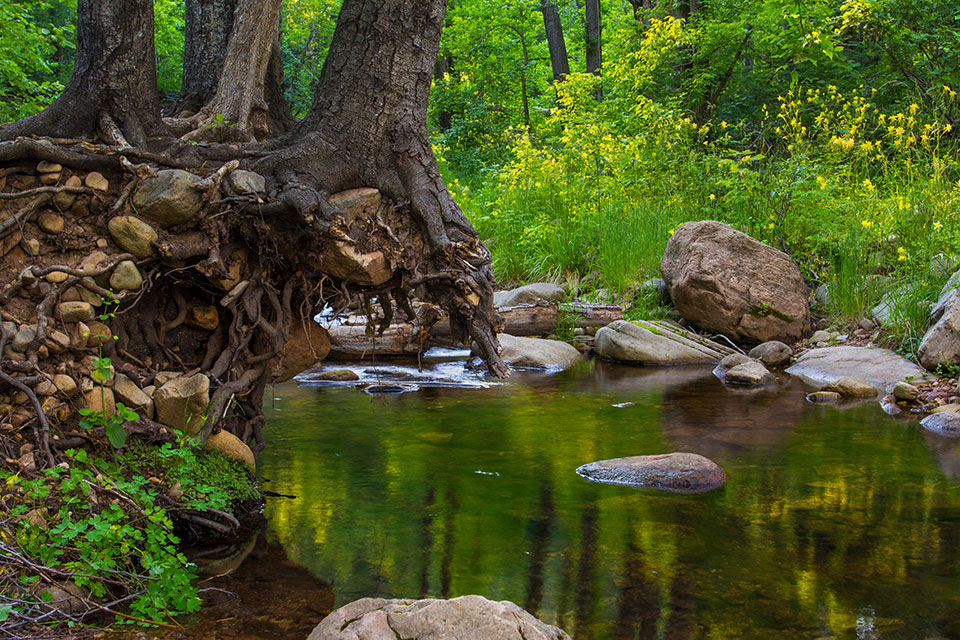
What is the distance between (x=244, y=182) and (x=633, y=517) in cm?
278

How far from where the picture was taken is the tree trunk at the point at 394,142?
4.63 metres

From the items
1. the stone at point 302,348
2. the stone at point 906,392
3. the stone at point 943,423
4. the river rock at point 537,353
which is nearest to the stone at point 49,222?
the stone at point 302,348

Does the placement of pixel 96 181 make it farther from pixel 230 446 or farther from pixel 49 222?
pixel 230 446

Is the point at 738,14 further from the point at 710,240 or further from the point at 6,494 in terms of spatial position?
the point at 6,494

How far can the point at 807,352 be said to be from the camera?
32.8ft

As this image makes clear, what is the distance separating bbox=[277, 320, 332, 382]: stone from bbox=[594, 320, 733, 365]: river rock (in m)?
5.90

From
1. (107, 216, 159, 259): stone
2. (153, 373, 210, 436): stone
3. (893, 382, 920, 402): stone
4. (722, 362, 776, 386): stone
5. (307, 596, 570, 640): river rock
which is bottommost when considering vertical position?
(722, 362, 776, 386): stone

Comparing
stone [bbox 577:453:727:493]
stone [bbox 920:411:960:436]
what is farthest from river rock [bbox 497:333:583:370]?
stone [bbox 577:453:727:493]

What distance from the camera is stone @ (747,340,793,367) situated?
10.1 meters

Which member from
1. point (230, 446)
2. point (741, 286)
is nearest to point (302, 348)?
point (230, 446)

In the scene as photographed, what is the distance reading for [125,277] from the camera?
4.14 metres

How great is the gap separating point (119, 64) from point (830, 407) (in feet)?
21.4

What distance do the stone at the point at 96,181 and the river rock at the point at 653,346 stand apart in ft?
24.4

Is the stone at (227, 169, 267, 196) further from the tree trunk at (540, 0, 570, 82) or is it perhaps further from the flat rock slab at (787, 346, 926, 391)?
the tree trunk at (540, 0, 570, 82)
